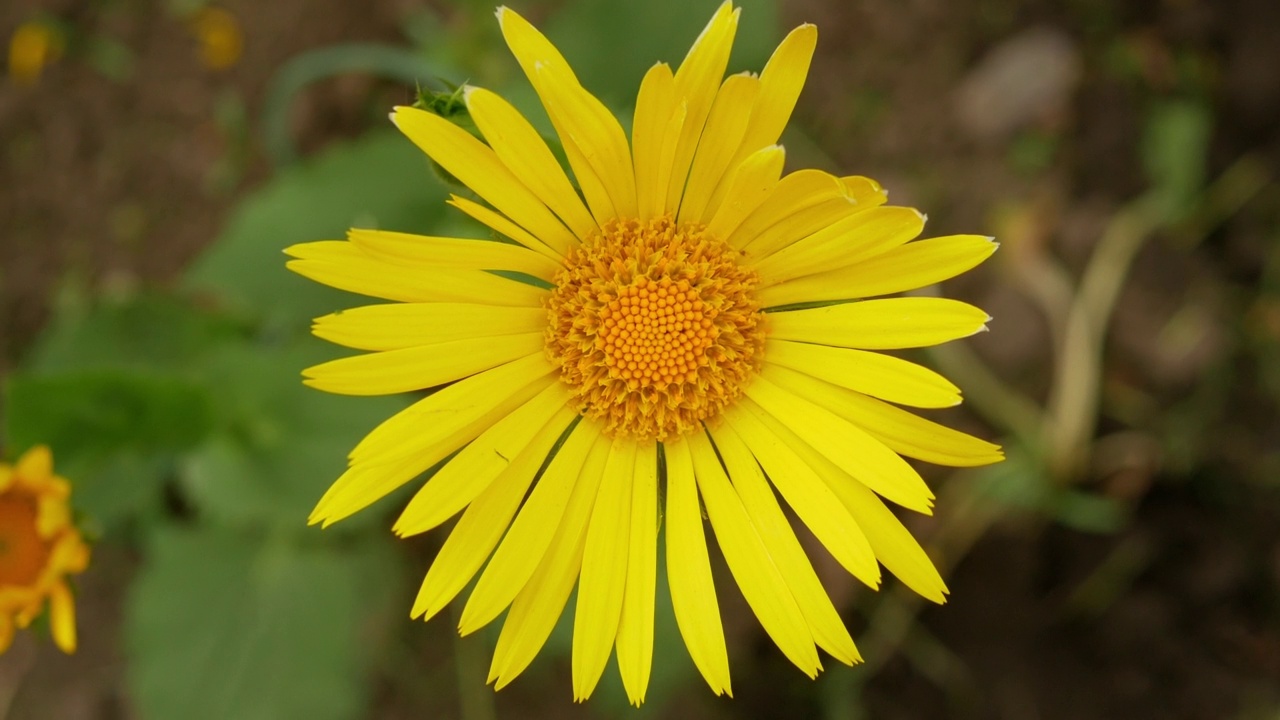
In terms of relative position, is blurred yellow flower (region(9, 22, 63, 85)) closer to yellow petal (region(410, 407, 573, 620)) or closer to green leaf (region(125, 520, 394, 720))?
green leaf (region(125, 520, 394, 720))

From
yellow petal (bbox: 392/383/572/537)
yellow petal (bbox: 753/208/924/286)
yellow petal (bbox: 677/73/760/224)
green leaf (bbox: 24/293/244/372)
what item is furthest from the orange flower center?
yellow petal (bbox: 753/208/924/286)

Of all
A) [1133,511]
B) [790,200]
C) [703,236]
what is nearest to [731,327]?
[703,236]

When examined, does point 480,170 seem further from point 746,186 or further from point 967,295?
point 967,295

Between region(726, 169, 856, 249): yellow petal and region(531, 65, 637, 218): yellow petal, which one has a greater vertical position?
region(531, 65, 637, 218): yellow petal

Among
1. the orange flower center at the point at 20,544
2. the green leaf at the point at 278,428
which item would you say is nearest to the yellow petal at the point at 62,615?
the orange flower center at the point at 20,544

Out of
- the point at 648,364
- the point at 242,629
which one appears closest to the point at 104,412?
the point at 242,629

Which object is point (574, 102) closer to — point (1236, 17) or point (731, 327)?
point (731, 327)

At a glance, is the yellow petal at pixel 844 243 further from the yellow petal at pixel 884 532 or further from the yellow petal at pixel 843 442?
the yellow petal at pixel 884 532
